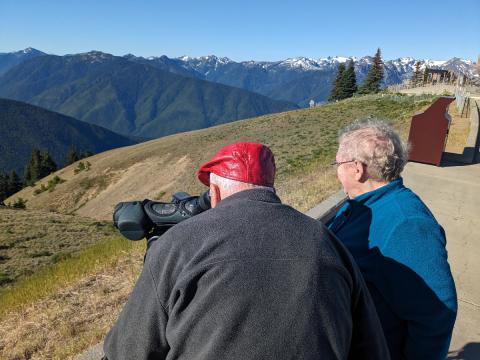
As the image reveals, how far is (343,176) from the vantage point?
252 centimetres

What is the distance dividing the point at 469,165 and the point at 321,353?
1207 centimetres

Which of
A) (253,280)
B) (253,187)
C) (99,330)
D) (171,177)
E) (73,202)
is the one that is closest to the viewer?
(253,280)

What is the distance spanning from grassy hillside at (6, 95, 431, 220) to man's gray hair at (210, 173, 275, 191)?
65.8ft

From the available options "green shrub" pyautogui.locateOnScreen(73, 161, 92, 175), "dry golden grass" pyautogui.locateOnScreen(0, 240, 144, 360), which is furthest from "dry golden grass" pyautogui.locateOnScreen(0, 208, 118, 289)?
"green shrub" pyautogui.locateOnScreen(73, 161, 92, 175)

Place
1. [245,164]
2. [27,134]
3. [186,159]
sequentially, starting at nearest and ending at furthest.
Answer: [245,164] → [186,159] → [27,134]

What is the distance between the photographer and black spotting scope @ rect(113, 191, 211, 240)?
2018mm

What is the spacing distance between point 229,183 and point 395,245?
967mm

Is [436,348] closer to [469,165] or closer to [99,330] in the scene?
[99,330]

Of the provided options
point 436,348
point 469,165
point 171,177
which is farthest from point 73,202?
point 436,348

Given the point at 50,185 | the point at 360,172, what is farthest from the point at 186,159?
the point at 360,172

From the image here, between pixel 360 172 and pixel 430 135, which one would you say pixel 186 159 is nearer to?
pixel 430 135

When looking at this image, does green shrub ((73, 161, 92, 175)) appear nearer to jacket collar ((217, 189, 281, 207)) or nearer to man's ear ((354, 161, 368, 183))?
man's ear ((354, 161, 368, 183))

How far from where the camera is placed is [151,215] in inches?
80.3

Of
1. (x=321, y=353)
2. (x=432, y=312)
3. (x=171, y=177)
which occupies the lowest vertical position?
(x=171, y=177)
